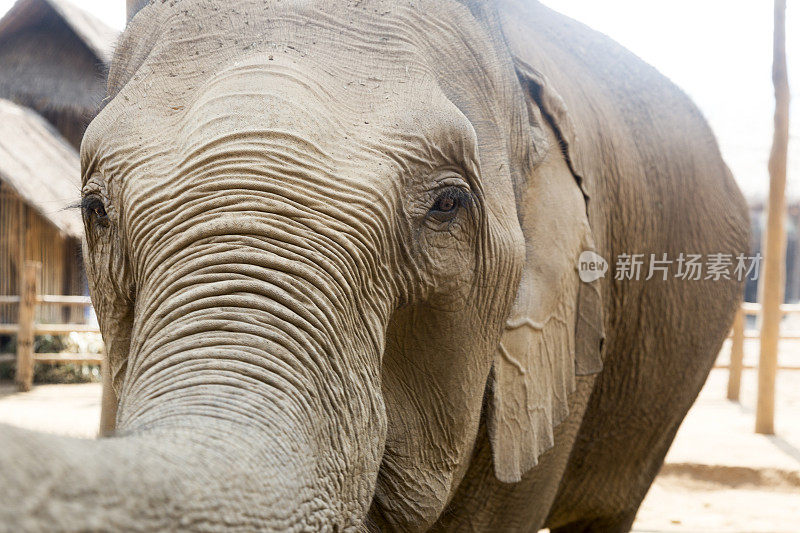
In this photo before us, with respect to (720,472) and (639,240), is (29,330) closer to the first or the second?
(720,472)

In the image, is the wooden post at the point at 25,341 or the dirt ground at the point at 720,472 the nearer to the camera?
the dirt ground at the point at 720,472

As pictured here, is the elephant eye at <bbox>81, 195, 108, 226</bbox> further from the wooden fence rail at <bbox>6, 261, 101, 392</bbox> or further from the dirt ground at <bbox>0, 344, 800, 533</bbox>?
the wooden fence rail at <bbox>6, 261, 101, 392</bbox>

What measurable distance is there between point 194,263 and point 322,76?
0.43 m

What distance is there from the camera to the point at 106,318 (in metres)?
1.72

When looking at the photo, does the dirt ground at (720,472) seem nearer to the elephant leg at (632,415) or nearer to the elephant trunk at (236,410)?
the elephant leg at (632,415)

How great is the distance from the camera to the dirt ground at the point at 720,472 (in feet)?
18.0

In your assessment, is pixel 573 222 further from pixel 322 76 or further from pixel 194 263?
pixel 194 263

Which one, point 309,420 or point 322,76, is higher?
point 322,76

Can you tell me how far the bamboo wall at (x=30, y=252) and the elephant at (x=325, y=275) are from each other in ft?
38.6

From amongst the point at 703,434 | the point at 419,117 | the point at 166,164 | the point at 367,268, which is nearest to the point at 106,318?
the point at 166,164

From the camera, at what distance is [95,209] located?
164 cm

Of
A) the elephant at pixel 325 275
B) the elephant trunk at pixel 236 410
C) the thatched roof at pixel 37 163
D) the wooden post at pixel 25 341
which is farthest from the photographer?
the thatched roof at pixel 37 163

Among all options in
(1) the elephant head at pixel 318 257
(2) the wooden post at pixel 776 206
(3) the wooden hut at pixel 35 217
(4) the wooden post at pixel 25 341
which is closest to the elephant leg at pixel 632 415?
(1) the elephant head at pixel 318 257

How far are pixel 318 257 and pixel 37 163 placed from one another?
12955 millimetres
